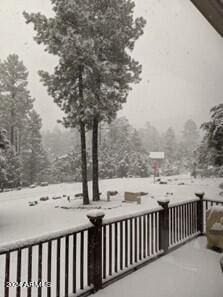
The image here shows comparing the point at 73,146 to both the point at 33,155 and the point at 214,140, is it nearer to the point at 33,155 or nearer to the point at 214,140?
the point at 33,155

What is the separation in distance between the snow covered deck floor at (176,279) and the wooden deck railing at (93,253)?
0.33 ft

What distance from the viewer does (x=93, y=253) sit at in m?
2.16

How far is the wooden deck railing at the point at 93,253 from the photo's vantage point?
1.78 m

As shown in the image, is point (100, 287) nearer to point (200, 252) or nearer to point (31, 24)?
point (200, 252)

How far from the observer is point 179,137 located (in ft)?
15.2

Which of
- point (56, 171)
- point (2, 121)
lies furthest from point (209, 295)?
point (2, 121)

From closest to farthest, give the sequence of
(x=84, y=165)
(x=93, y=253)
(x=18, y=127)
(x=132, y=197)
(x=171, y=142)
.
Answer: (x=93, y=253), (x=84, y=165), (x=132, y=197), (x=171, y=142), (x=18, y=127)

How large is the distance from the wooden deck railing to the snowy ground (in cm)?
29

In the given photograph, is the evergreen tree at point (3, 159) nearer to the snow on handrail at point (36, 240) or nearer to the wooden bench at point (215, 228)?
the snow on handrail at point (36, 240)

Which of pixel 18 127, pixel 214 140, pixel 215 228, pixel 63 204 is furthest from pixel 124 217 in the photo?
pixel 18 127

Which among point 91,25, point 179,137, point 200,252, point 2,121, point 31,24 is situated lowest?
point 200,252

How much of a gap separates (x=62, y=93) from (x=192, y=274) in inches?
124

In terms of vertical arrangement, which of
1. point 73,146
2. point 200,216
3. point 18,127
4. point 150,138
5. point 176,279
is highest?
point 18,127

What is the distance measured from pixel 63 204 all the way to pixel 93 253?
1.82 meters
